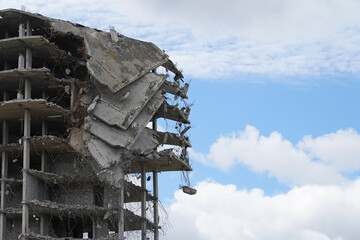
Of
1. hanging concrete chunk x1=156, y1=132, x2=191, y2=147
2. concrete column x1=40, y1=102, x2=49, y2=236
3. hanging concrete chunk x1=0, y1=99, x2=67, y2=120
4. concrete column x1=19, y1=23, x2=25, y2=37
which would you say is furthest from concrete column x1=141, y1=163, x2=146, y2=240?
concrete column x1=19, y1=23, x2=25, y2=37

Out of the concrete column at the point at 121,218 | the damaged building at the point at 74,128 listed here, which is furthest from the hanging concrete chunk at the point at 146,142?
the concrete column at the point at 121,218

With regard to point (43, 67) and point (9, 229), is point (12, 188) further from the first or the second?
point (43, 67)

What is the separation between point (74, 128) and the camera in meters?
42.1

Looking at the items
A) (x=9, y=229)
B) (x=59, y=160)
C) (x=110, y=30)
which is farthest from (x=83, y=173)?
(x=110, y=30)

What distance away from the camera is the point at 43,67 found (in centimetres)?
4503

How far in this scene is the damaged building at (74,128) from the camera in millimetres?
41719

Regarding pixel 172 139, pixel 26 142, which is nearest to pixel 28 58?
pixel 26 142

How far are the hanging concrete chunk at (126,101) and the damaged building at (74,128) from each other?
59 millimetres

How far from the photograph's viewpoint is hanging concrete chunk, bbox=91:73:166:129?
42.2m

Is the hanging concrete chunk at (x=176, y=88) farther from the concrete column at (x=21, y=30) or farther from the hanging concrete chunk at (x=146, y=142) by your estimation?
the concrete column at (x=21, y=30)

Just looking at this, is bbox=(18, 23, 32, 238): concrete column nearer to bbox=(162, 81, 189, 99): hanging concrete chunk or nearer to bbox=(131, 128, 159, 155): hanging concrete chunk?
bbox=(131, 128, 159, 155): hanging concrete chunk

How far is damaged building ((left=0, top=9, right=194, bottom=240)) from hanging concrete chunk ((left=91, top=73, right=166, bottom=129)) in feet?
0.19

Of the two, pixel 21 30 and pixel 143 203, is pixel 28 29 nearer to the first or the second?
pixel 21 30

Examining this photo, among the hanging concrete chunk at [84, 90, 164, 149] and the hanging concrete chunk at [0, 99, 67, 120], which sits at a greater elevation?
the hanging concrete chunk at [0, 99, 67, 120]
